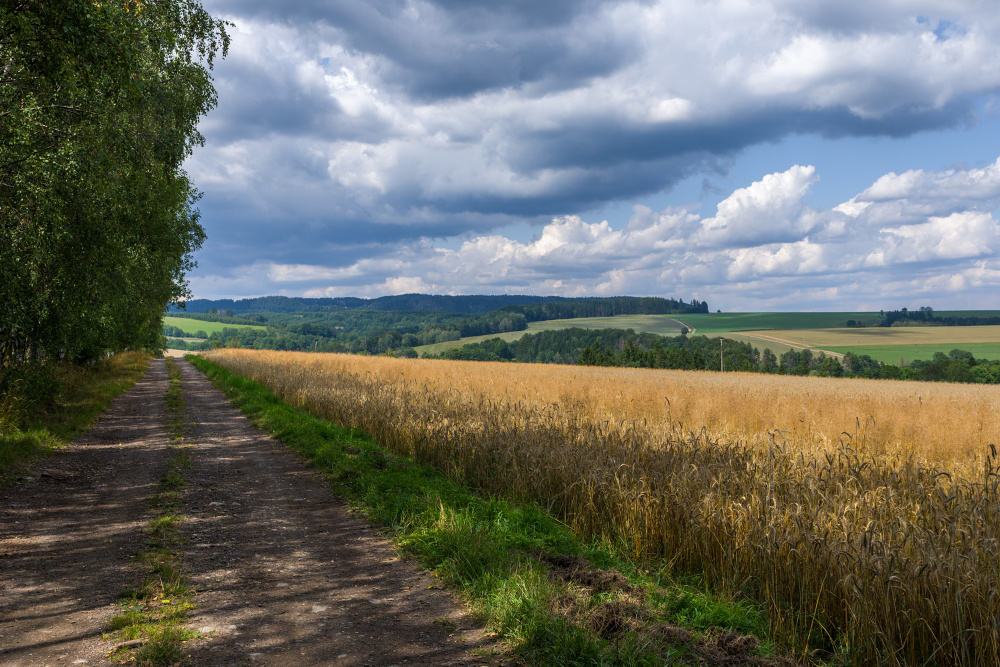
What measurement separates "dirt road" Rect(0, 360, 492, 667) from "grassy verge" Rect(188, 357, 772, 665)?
37cm

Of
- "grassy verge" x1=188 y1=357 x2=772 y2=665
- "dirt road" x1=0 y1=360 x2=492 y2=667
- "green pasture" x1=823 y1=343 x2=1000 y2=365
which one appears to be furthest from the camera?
"green pasture" x1=823 y1=343 x2=1000 y2=365

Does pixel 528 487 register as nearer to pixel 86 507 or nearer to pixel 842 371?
pixel 86 507

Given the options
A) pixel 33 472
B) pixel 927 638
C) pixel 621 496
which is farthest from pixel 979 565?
pixel 33 472

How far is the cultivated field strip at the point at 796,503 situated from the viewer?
4.41 meters

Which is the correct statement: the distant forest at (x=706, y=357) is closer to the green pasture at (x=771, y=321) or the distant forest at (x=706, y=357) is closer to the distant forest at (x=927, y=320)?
the green pasture at (x=771, y=321)

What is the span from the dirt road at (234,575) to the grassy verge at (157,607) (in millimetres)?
120

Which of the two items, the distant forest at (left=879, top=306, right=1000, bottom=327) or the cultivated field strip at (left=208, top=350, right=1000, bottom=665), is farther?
the distant forest at (left=879, top=306, right=1000, bottom=327)

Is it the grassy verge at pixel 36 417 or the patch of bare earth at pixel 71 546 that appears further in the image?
the grassy verge at pixel 36 417

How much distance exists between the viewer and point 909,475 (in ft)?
24.6

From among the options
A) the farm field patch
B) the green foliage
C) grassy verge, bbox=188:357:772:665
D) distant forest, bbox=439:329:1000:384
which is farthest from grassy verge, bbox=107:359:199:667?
the farm field patch

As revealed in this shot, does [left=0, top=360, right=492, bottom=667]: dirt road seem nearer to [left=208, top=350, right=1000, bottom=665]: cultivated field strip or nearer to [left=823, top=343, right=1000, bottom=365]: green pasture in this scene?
[left=208, top=350, right=1000, bottom=665]: cultivated field strip

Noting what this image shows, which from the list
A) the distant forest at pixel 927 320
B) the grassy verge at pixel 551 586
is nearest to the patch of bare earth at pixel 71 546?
the grassy verge at pixel 551 586

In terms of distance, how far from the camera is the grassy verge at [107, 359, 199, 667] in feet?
14.1

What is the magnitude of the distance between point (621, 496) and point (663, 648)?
2.82 meters
